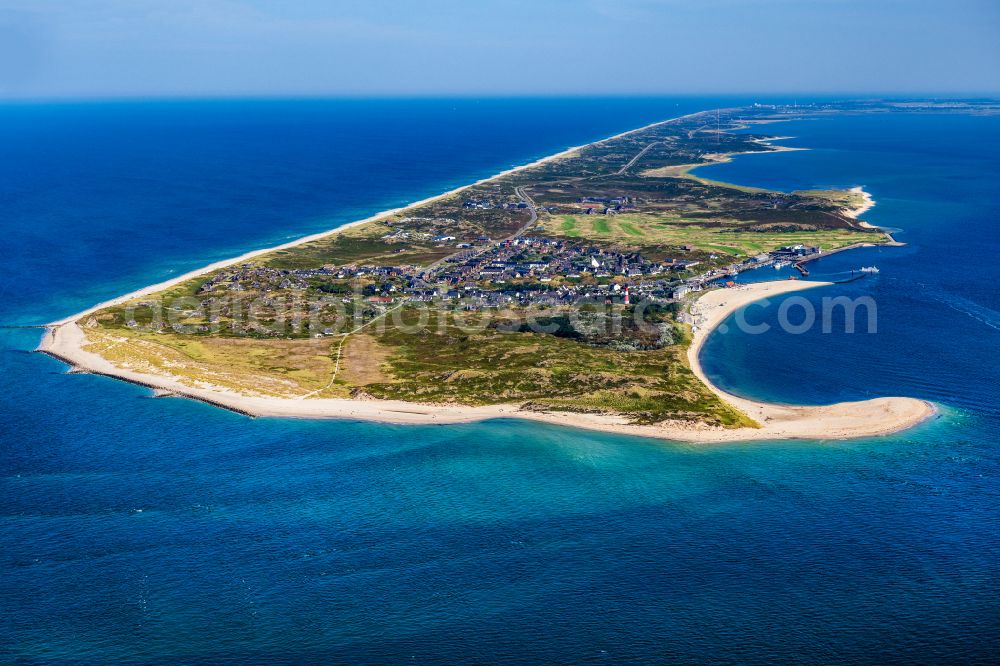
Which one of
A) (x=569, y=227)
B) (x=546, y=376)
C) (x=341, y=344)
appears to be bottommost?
(x=546, y=376)

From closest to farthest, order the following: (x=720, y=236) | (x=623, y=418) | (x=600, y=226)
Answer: (x=623, y=418), (x=720, y=236), (x=600, y=226)

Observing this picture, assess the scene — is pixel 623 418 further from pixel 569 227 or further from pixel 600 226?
pixel 600 226

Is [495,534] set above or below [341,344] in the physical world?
below

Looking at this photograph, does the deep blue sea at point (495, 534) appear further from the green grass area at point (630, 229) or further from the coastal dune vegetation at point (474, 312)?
the green grass area at point (630, 229)

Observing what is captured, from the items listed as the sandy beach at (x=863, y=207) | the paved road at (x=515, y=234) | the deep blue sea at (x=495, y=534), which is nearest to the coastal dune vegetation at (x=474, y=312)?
the paved road at (x=515, y=234)

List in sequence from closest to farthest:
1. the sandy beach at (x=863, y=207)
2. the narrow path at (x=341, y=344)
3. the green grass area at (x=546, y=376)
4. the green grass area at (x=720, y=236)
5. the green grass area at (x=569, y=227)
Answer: the green grass area at (x=546, y=376), the narrow path at (x=341, y=344), the green grass area at (x=720, y=236), the green grass area at (x=569, y=227), the sandy beach at (x=863, y=207)

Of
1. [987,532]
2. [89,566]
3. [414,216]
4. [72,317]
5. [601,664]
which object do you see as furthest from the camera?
[414,216]

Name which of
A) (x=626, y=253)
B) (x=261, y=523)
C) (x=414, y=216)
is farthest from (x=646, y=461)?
(x=414, y=216)

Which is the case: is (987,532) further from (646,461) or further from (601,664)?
(601,664)

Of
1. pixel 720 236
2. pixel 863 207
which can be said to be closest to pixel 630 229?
pixel 720 236
